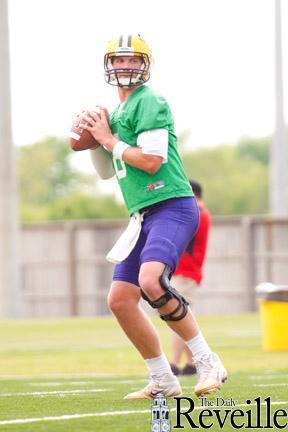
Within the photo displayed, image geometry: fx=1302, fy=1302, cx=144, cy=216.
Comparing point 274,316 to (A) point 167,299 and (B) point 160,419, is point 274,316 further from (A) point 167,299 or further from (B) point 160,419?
(B) point 160,419

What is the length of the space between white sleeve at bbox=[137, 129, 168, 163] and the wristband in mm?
105

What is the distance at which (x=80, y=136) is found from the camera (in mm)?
8688

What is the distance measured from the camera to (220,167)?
106750 millimetres

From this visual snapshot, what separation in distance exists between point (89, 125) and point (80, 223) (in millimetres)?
21238

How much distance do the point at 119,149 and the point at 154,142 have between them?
0.27 meters

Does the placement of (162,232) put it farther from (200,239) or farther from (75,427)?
(200,239)

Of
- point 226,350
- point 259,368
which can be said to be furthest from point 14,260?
point 259,368

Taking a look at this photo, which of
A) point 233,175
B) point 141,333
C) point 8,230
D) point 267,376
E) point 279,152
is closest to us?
point 141,333

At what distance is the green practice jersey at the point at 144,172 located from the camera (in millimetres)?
8273

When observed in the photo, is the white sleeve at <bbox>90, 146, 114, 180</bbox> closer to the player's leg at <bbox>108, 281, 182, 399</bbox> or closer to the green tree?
the player's leg at <bbox>108, 281, 182, 399</bbox>

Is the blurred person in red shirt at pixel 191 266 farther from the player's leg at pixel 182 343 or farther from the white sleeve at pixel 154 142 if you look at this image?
the white sleeve at pixel 154 142

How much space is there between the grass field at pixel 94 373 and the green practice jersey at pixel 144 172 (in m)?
1.31

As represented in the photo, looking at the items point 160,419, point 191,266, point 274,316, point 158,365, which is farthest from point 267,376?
point 274,316

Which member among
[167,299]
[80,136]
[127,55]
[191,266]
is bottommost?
[191,266]
